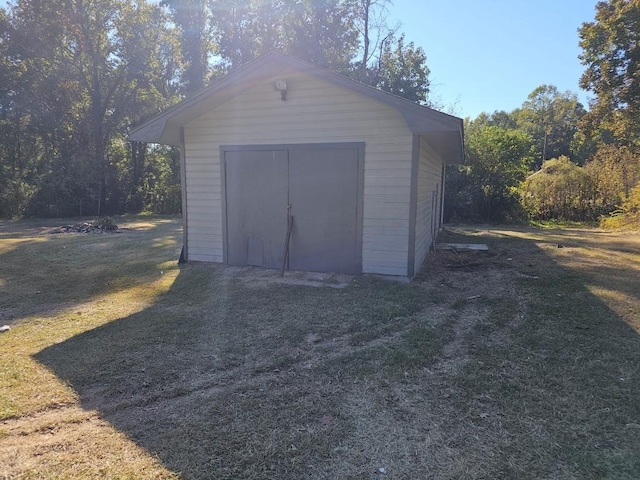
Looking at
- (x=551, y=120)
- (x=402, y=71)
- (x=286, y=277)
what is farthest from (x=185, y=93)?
(x=551, y=120)

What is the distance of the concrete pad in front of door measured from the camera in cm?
611

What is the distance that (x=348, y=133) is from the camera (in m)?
6.29

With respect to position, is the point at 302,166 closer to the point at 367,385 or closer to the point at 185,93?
the point at 367,385

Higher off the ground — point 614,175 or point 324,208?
point 614,175

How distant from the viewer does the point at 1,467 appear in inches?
87.0

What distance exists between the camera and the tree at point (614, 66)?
13.4m

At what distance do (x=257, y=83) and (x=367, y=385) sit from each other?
520cm

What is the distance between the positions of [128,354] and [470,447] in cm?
290

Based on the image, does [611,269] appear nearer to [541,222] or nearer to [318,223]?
[318,223]

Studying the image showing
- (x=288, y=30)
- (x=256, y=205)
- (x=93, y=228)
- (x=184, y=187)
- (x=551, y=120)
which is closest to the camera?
(x=256, y=205)

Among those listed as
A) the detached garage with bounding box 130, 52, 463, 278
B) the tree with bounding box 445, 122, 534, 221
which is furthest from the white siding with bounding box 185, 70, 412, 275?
the tree with bounding box 445, 122, 534, 221

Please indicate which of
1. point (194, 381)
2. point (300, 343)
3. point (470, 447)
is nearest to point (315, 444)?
point (470, 447)

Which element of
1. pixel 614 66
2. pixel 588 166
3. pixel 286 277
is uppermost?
pixel 614 66

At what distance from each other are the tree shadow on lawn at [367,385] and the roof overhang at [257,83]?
94.2 inches
